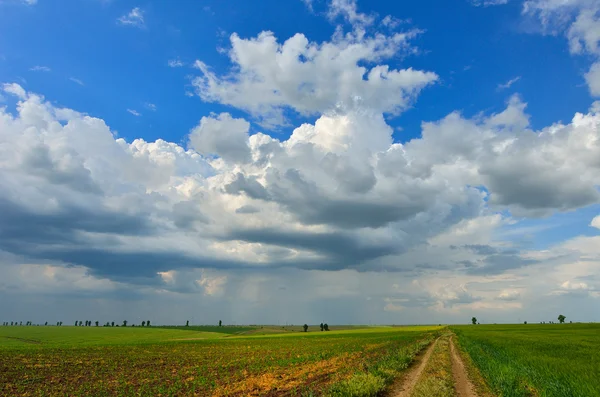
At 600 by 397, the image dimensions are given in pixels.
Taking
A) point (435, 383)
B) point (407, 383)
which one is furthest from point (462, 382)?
point (407, 383)

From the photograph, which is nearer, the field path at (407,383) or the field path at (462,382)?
the field path at (407,383)

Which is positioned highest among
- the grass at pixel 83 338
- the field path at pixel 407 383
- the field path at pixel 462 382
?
the field path at pixel 407 383

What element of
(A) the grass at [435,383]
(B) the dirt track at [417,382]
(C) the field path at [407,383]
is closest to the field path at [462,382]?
(B) the dirt track at [417,382]

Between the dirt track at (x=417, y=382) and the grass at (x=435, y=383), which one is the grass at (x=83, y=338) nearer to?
the dirt track at (x=417, y=382)

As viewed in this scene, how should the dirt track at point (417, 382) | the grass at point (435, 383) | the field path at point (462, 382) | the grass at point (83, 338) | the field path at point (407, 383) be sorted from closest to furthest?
1. the grass at point (435, 383)
2. the field path at point (407, 383)
3. the dirt track at point (417, 382)
4. the field path at point (462, 382)
5. the grass at point (83, 338)

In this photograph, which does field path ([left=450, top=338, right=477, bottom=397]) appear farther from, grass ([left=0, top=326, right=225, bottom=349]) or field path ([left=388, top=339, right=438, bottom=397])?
grass ([left=0, top=326, right=225, bottom=349])

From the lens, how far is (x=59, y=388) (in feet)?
84.4

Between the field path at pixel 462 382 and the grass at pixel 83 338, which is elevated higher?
the field path at pixel 462 382

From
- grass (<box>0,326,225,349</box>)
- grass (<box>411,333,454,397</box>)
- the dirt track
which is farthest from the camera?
grass (<box>0,326,225,349</box>)

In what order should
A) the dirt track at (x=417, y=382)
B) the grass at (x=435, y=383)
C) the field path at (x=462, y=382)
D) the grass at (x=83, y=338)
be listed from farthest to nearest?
the grass at (x=83, y=338)
the field path at (x=462, y=382)
the dirt track at (x=417, y=382)
the grass at (x=435, y=383)

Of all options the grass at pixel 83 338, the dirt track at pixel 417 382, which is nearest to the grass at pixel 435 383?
the dirt track at pixel 417 382

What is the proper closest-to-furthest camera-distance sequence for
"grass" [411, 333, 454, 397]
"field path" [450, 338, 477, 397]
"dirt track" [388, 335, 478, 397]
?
"grass" [411, 333, 454, 397]
"dirt track" [388, 335, 478, 397]
"field path" [450, 338, 477, 397]

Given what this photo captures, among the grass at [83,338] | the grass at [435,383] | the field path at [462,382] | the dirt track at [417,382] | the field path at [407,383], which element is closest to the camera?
the grass at [435,383]

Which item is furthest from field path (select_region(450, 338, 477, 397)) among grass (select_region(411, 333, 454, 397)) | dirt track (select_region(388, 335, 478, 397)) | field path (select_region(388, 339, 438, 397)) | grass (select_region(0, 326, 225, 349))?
grass (select_region(0, 326, 225, 349))
